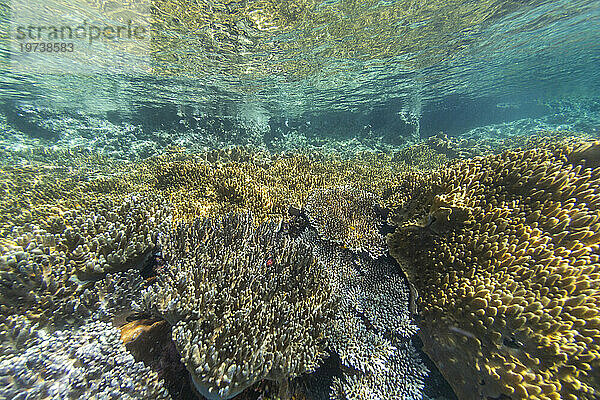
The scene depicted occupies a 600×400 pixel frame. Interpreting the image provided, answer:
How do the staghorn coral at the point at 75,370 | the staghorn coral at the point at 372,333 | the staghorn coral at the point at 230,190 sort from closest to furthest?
the staghorn coral at the point at 75,370 < the staghorn coral at the point at 372,333 < the staghorn coral at the point at 230,190

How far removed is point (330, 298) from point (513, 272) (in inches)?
Answer: 92.4

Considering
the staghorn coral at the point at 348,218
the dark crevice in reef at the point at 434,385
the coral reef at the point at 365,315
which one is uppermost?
the staghorn coral at the point at 348,218

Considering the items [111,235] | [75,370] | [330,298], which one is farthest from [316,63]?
[75,370]

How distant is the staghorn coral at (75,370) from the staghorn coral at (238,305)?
0.42m

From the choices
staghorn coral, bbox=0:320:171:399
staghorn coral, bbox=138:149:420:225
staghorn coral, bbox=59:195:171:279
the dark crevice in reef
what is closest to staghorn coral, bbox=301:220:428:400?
the dark crevice in reef

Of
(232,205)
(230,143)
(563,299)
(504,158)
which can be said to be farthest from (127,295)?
(230,143)

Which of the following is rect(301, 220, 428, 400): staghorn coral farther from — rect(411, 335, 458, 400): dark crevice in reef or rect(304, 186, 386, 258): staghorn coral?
rect(304, 186, 386, 258): staghorn coral

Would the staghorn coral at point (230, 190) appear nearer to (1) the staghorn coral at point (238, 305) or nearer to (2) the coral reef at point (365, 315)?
(2) the coral reef at point (365, 315)

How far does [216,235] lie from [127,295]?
134cm

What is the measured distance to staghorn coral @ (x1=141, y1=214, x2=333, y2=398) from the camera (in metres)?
2.17

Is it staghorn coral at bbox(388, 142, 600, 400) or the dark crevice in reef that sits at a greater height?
staghorn coral at bbox(388, 142, 600, 400)

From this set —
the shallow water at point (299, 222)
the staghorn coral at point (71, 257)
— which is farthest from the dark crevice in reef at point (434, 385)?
the staghorn coral at point (71, 257)

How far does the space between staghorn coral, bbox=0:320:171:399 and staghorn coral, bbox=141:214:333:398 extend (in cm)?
42

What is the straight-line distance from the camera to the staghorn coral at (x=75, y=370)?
179 centimetres
